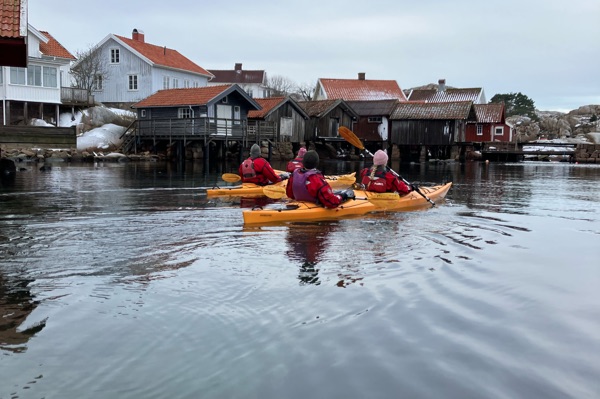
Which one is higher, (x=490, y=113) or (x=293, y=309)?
(x=490, y=113)

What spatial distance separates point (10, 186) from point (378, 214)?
11.9 m

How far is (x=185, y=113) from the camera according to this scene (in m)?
38.8

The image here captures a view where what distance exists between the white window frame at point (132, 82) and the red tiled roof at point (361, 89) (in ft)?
61.8

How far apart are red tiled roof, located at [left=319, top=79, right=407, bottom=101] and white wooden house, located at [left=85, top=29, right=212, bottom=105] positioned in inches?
641

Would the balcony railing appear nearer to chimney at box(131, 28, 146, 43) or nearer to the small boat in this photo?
chimney at box(131, 28, 146, 43)

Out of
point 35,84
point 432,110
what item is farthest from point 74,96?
point 432,110

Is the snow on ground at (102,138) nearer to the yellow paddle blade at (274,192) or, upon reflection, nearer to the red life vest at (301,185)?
the yellow paddle blade at (274,192)

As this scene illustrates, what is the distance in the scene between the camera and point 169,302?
6324mm

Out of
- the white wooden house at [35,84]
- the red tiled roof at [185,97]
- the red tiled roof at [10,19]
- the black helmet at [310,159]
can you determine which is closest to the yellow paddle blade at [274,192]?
the black helmet at [310,159]

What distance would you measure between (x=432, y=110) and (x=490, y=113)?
27.1 ft

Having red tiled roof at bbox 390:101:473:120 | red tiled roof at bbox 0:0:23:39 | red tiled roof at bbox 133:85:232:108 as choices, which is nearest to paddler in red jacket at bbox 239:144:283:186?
red tiled roof at bbox 0:0:23:39

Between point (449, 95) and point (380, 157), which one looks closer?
point (380, 157)

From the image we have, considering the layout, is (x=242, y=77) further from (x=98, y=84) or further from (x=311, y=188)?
(x=311, y=188)

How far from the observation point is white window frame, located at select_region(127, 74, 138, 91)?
1876 inches
